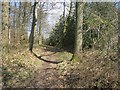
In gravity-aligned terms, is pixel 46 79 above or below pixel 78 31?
below

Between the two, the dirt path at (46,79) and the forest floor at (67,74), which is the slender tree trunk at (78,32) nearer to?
the forest floor at (67,74)

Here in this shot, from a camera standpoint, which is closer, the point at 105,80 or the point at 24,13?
the point at 105,80

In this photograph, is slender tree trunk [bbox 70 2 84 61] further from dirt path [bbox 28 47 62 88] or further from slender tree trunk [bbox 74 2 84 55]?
dirt path [bbox 28 47 62 88]

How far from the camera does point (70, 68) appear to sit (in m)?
11.9

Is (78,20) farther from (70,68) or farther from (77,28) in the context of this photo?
(70,68)

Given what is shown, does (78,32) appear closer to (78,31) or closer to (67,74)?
(78,31)


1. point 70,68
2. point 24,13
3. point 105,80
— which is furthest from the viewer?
point 24,13

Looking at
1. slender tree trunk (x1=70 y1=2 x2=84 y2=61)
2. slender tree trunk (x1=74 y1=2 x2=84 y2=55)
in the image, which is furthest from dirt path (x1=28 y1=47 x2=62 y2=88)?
slender tree trunk (x1=74 y1=2 x2=84 y2=55)

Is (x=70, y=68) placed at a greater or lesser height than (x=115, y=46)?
lesser

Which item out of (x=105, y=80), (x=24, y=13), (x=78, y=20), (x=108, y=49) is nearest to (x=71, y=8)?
(x=24, y=13)

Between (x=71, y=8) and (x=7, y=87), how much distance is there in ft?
49.0

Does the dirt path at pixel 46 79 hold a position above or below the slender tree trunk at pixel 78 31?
below

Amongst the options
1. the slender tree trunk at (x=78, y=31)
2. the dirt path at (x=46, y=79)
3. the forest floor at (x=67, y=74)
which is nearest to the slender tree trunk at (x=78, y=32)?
the slender tree trunk at (x=78, y=31)

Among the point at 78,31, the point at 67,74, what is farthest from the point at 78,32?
the point at 67,74
